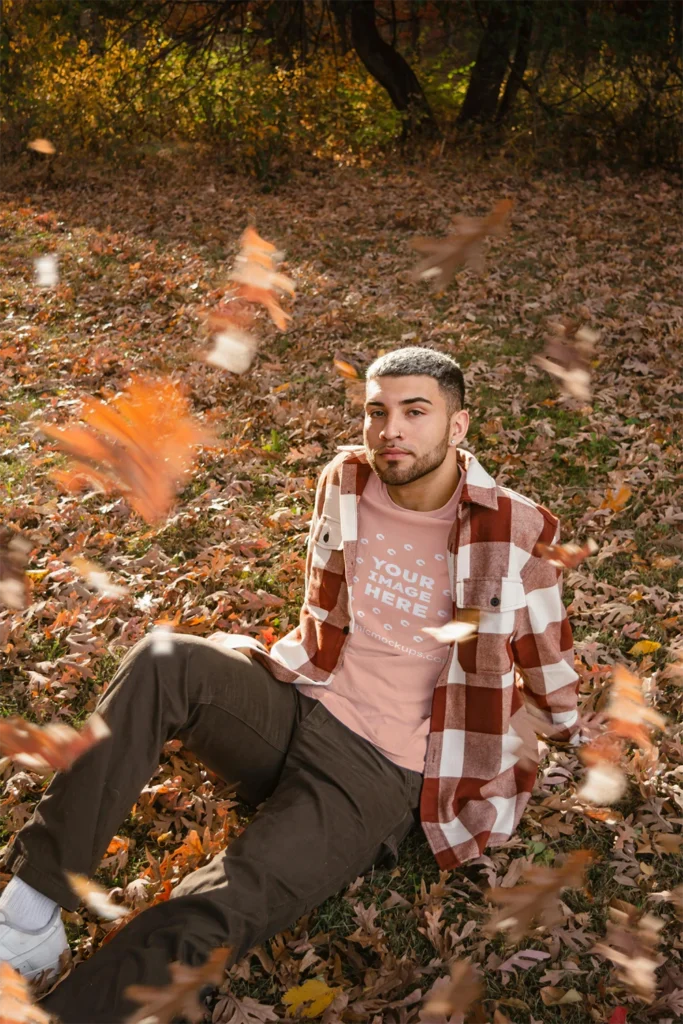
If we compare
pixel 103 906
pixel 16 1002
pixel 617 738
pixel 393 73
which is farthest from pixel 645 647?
pixel 393 73

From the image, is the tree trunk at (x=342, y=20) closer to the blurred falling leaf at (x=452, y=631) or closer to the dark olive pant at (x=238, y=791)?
the blurred falling leaf at (x=452, y=631)

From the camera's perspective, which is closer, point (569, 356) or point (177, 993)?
point (177, 993)

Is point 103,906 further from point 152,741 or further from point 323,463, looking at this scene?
point 323,463

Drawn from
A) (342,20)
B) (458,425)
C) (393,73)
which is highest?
(342,20)

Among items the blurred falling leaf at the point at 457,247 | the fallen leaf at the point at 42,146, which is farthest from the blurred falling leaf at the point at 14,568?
the fallen leaf at the point at 42,146

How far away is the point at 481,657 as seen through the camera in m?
2.91

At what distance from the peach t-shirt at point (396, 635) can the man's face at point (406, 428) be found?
18 centimetres

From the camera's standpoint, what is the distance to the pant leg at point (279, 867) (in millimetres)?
2205

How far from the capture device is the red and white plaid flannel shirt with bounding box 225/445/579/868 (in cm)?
292

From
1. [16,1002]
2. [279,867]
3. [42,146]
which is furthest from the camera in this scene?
[42,146]

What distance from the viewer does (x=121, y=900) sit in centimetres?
291

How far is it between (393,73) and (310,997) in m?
16.4

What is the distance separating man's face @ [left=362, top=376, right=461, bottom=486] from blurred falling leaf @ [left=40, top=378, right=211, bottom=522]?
2708 millimetres

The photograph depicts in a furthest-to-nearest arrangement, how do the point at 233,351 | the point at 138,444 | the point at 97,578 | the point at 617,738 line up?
the point at 233,351, the point at 138,444, the point at 97,578, the point at 617,738
